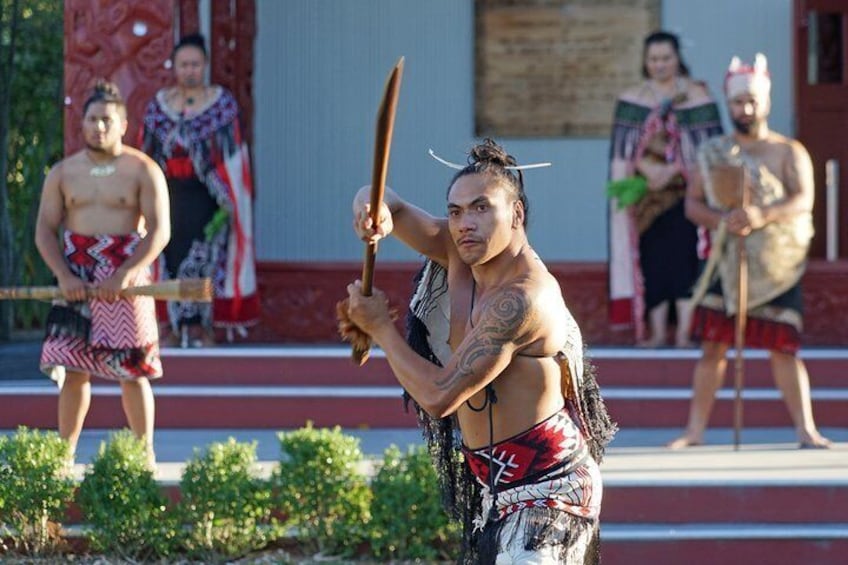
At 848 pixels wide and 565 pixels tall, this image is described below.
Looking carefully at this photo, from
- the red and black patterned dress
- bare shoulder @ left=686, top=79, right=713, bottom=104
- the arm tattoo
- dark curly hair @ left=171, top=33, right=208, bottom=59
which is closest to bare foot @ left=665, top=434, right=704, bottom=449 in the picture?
bare shoulder @ left=686, top=79, right=713, bottom=104

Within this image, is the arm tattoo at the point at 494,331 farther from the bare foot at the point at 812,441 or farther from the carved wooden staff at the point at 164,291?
the bare foot at the point at 812,441

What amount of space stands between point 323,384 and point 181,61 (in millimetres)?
2089

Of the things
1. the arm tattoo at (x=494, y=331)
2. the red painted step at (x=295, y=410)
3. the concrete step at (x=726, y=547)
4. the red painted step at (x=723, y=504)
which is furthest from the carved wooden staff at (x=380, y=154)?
the red painted step at (x=295, y=410)

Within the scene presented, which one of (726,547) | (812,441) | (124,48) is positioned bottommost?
(726,547)

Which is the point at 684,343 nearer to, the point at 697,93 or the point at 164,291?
the point at 697,93

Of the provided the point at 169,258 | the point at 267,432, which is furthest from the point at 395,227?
the point at 169,258

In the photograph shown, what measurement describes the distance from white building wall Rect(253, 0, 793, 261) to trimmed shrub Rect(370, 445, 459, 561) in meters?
5.53

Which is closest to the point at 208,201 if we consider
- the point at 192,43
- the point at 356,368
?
the point at 192,43

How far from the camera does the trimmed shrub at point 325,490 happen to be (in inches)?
295

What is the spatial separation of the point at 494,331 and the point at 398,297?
22.1ft

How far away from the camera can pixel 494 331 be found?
4.79 m

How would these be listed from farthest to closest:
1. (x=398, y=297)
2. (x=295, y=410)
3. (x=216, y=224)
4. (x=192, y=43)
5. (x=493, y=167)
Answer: (x=398, y=297) < (x=216, y=224) < (x=192, y=43) < (x=295, y=410) < (x=493, y=167)

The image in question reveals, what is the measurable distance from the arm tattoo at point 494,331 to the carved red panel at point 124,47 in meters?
6.34

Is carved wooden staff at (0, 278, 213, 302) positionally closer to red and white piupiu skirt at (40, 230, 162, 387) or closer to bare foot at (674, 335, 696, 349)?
red and white piupiu skirt at (40, 230, 162, 387)
